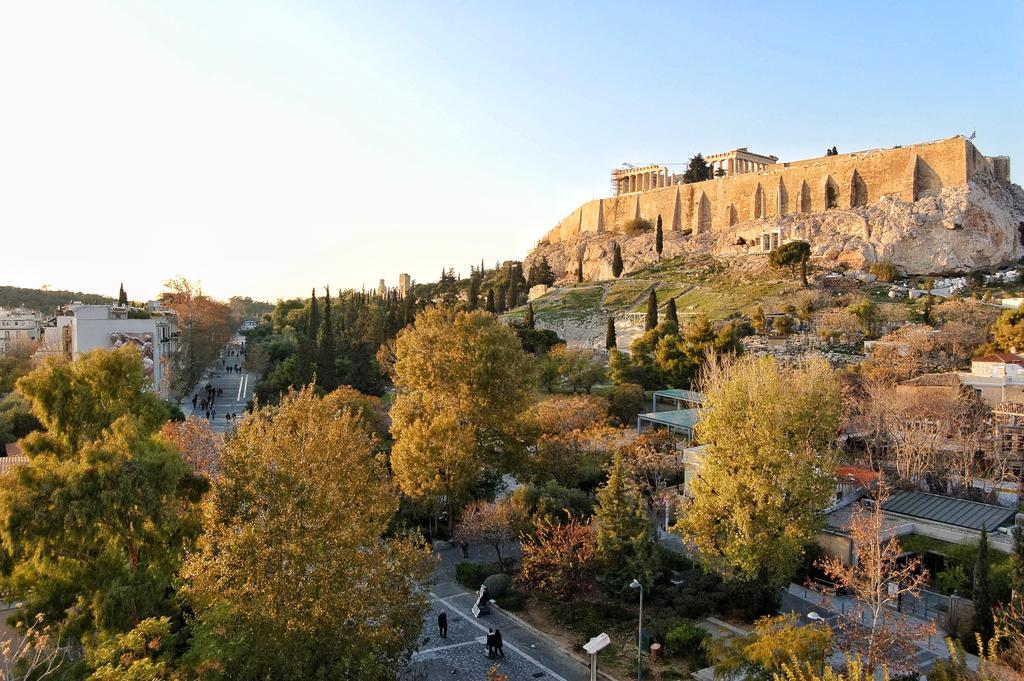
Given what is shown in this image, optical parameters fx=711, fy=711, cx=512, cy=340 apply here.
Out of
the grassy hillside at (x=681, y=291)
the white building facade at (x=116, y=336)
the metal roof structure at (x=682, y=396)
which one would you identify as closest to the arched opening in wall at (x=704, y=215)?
the grassy hillside at (x=681, y=291)

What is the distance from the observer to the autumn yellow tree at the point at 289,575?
9.31 metres

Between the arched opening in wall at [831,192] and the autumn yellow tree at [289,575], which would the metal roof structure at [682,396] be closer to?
the autumn yellow tree at [289,575]

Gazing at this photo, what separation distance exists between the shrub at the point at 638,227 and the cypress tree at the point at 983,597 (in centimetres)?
7752

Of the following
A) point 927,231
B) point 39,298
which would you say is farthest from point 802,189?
point 39,298

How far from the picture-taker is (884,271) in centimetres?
5659

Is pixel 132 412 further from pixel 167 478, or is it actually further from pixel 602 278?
pixel 602 278

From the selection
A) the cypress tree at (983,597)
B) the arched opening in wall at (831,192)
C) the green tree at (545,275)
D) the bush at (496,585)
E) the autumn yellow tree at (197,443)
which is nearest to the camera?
the cypress tree at (983,597)

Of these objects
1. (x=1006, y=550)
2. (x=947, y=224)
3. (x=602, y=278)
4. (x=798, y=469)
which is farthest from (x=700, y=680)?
(x=602, y=278)

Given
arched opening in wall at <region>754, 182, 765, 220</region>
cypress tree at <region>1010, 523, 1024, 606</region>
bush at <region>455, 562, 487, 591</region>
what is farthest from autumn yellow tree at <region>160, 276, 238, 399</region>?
arched opening in wall at <region>754, 182, 765, 220</region>

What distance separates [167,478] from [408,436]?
9.93m

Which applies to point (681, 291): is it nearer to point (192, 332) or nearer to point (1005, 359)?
point (1005, 359)

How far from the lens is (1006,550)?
1595 centimetres

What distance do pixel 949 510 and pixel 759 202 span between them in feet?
213

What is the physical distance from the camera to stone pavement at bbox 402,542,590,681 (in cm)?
→ 1269
